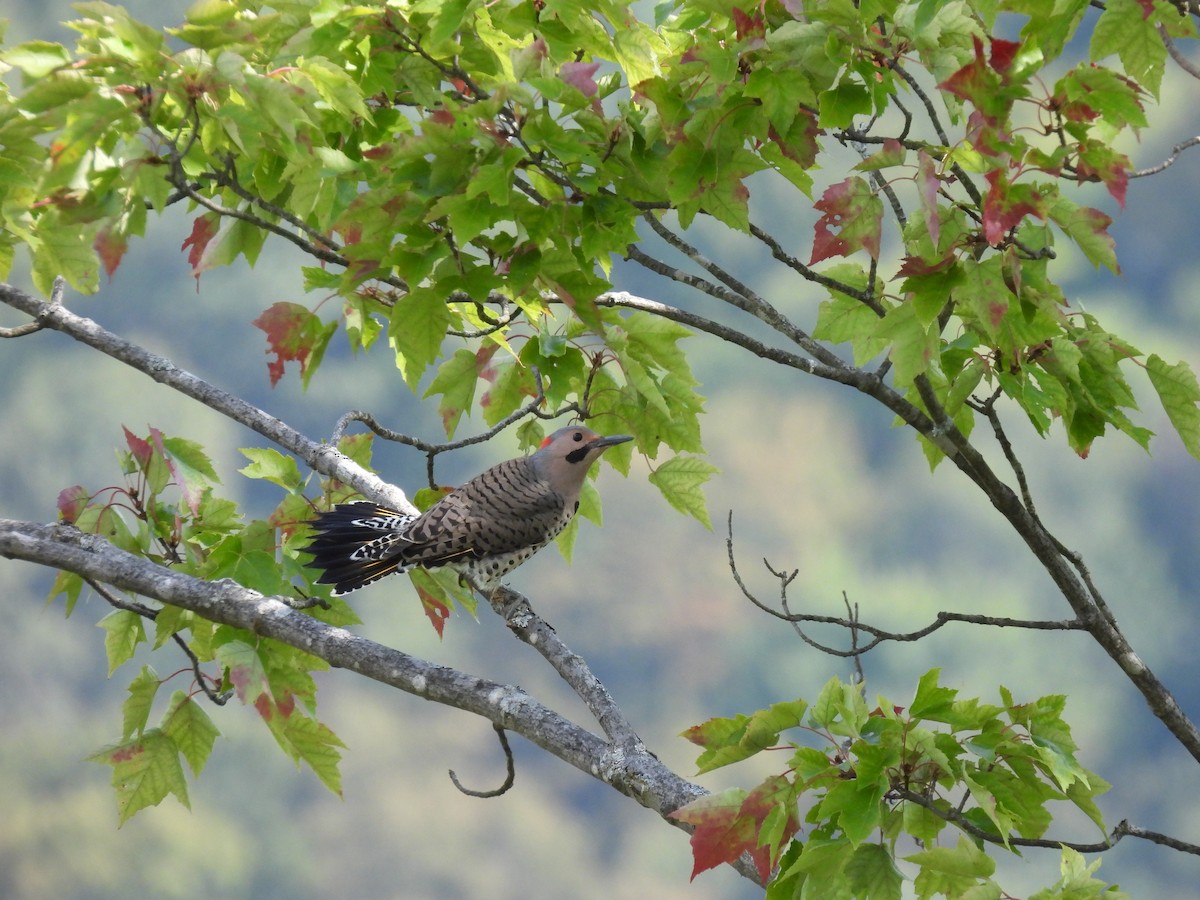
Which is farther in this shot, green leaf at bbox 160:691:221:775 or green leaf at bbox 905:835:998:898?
green leaf at bbox 160:691:221:775

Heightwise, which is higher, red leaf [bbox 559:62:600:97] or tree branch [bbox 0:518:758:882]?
red leaf [bbox 559:62:600:97]

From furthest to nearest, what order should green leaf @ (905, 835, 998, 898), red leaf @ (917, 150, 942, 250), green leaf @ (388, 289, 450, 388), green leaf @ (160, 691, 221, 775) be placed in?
1. green leaf @ (160, 691, 221, 775)
2. green leaf @ (388, 289, 450, 388)
3. red leaf @ (917, 150, 942, 250)
4. green leaf @ (905, 835, 998, 898)

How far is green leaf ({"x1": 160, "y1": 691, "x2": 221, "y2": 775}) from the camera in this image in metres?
2.92

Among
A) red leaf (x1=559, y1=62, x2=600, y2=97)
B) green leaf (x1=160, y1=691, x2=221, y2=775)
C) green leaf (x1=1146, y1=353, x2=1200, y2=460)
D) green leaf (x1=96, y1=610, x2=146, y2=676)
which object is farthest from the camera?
green leaf (x1=96, y1=610, x2=146, y2=676)

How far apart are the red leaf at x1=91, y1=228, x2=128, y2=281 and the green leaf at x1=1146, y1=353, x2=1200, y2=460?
7.22 feet

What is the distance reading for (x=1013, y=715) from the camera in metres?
2.10

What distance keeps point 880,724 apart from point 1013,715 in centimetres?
29

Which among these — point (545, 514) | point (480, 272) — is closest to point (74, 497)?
point (545, 514)

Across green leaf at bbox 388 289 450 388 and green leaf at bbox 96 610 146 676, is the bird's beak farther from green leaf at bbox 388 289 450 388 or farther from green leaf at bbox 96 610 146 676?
green leaf at bbox 96 610 146 676

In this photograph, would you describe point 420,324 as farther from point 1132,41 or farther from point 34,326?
point 34,326

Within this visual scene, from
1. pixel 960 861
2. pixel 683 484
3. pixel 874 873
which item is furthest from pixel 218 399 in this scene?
pixel 960 861

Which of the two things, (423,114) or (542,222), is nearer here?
(542,222)

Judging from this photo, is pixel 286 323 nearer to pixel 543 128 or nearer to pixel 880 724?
pixel 543 128

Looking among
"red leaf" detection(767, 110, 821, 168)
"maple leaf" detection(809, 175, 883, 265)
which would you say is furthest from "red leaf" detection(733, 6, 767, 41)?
"maple leaf" detection(809, 175, 883, 265)
